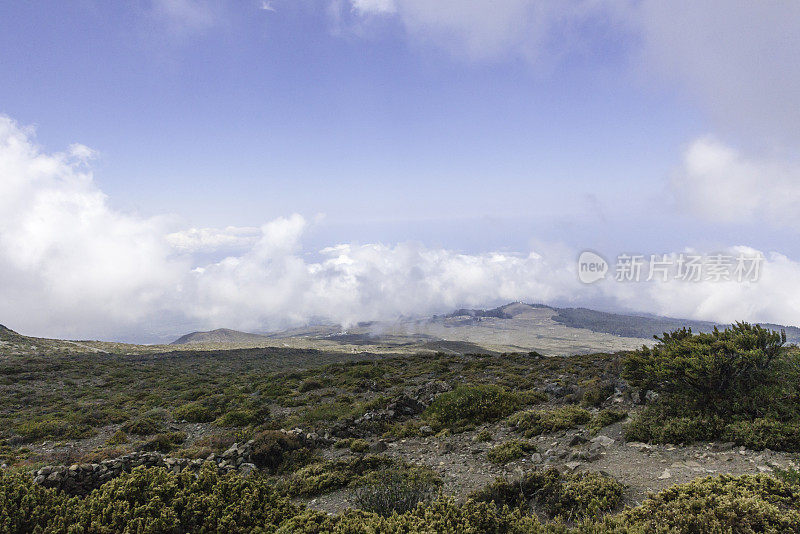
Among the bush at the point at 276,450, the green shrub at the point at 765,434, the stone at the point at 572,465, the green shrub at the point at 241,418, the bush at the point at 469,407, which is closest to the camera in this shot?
the green shrub at the point at 765,434

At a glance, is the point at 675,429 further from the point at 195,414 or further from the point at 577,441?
the point at 195,414

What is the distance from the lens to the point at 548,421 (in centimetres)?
1219

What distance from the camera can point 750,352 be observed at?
9961 millimetres

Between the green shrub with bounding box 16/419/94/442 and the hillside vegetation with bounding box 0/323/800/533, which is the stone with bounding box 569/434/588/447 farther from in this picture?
the green shrub with bounding box 16/419/94/442

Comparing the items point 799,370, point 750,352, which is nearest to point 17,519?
point 750,352

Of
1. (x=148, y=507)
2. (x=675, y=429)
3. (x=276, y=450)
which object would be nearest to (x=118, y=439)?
(x=276, y=450)

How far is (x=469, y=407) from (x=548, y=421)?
342 centimetres

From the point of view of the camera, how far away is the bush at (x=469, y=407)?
46.2ft

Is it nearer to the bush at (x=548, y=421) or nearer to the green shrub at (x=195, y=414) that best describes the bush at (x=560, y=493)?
the bush at (x=548, y=421)

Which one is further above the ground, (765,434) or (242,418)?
(765,434)

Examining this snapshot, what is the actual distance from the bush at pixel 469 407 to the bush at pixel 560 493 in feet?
17.8

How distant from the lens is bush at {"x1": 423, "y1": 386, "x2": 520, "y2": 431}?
46.2 ft

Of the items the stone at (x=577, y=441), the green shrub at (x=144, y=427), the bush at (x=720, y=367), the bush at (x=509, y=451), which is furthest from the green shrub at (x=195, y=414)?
the bush at (x=720, y=367)

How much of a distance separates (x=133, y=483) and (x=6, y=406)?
27160 millimetres
